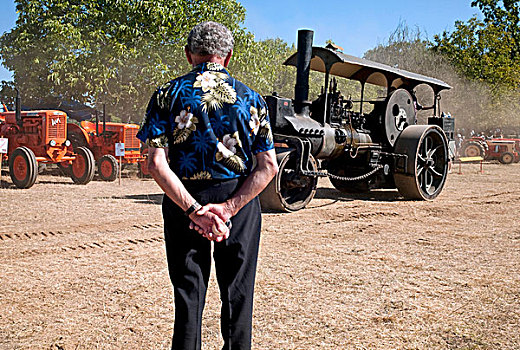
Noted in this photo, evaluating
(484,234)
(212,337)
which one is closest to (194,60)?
(212,337)

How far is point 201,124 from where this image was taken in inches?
85.2

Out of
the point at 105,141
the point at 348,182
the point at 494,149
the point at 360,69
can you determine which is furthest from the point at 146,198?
the point at 494,149

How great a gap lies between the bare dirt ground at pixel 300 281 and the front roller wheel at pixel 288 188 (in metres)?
0.21

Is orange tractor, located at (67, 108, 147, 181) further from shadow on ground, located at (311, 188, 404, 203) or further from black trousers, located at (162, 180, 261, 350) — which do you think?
black trousers, located at (162, 180, 261, 350)

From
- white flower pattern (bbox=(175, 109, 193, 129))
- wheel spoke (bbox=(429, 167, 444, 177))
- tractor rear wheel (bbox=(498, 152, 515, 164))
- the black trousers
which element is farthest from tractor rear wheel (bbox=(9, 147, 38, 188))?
tractor rear wheel (bbox=(498, 152, 515, 164))

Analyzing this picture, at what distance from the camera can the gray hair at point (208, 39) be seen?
222cm

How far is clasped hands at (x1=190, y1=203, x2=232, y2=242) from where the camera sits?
2.11 meters

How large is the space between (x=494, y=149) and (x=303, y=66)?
18719mm

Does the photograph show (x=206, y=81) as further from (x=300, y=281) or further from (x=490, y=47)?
(x=490, y=47)

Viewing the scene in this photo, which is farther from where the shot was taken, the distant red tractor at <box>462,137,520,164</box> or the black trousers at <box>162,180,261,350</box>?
the distant red tractor at <box>462,137,520,164</box>

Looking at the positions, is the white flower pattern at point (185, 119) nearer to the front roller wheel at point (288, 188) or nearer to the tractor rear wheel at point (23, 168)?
the front roller wheel at point (288, 188)

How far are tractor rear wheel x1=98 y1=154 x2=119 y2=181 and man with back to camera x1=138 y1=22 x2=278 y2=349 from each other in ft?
37.1

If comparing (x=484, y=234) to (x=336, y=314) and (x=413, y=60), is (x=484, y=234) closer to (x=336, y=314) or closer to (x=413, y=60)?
(x=336, y=314)

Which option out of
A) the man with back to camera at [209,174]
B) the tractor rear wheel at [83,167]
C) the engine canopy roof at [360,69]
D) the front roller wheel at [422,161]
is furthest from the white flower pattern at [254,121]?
the tractor rear wheel at [83,167]
